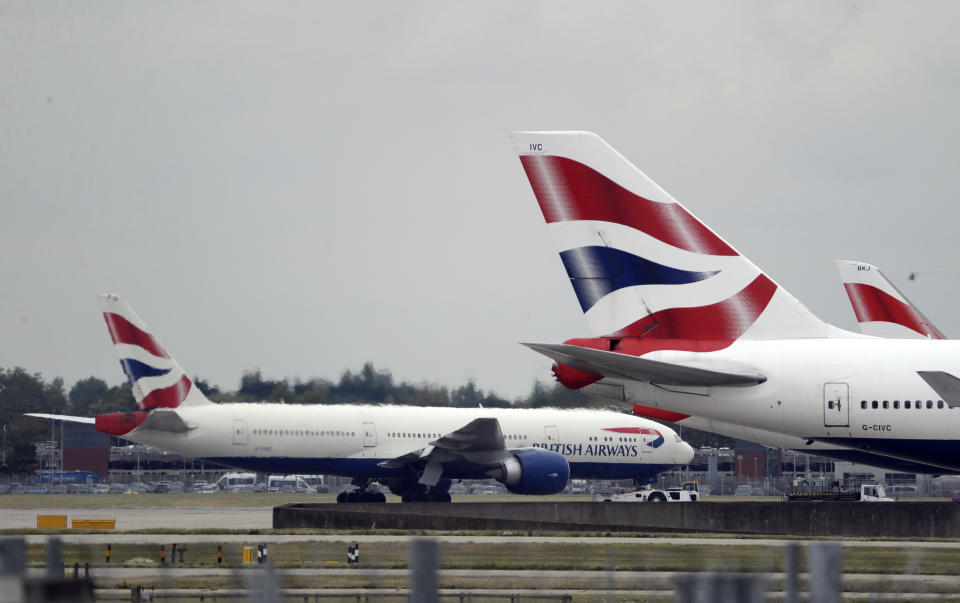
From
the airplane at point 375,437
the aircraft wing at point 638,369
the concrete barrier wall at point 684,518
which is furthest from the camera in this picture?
the airplane at point 375,437

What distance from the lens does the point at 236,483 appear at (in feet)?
311

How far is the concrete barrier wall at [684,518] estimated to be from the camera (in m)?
28.1

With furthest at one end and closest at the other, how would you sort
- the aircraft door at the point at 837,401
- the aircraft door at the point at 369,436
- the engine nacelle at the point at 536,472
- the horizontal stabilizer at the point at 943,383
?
the aircraft door at the point at 369,436
the engine nacelle at the point at 536,472
the aircraft door at the point at 837,401
the horizontal stabilizer at the point at 943,383

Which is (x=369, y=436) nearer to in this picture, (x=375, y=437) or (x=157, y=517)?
(x=375, y=437)

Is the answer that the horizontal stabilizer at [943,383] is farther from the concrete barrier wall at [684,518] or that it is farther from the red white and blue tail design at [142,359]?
the red white and blue tail design at [142,359]

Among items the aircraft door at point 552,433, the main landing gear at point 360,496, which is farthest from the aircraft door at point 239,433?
the aircraft door at point 552,433

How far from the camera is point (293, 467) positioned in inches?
1980

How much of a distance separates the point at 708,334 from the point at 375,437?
2914 centimetres

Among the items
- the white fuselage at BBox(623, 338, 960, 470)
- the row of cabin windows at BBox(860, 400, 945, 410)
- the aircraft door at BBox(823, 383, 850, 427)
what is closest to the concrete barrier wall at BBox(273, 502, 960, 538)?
the white fuselage at BBox(623, 338, 960, 470)

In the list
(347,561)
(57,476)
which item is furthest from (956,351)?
(57,476)

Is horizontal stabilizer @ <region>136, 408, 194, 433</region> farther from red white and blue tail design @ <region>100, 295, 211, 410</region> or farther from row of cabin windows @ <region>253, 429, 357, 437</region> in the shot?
row of cabin windows @ <region>253, 429, 357, 437</region>

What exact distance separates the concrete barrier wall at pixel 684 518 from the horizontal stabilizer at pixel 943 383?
6.89 metres

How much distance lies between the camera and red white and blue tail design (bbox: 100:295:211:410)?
4906 cm

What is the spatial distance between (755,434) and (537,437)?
81.8 ft
